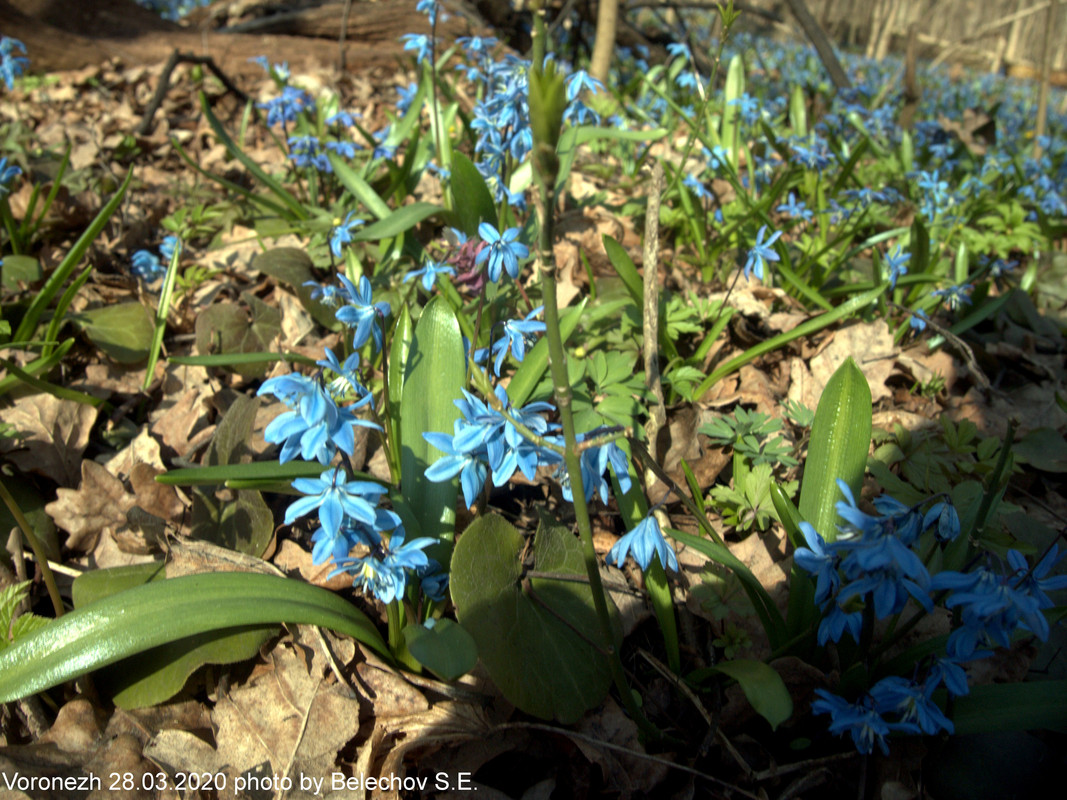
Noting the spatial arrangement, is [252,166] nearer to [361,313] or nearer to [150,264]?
[150,264]

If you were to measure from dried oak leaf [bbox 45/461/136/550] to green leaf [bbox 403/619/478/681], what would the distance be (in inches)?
49.4

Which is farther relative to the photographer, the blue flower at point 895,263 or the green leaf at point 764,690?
the blue flower at point 895,263

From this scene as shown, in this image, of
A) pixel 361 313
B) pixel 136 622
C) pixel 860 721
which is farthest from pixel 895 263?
pixel 136 622

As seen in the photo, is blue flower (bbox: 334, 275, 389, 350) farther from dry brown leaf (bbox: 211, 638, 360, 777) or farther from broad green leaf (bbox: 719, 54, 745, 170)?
broad green leaf (bbox: 719, 54, 745, 170)

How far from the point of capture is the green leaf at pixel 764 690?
1.17 m

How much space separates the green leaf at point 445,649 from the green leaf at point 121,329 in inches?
75.2

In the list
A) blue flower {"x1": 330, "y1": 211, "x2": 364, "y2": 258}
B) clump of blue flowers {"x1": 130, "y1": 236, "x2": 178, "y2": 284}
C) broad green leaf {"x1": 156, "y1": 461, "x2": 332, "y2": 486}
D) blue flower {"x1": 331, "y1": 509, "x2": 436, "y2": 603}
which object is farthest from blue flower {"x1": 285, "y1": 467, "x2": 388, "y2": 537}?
clump of blue flowers {"x1": 130, "y1": 236, "x2": 178, "y2": 284}

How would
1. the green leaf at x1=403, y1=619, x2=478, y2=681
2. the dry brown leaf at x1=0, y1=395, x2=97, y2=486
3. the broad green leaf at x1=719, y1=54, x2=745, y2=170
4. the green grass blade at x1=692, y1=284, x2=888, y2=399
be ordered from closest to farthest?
the green leaf at x1=403, y1=619, x2=478, y2=681
the dry brown leaf at x1=0, y1=395, x2=97, y2=486
the green grass blade at x1=692, y1=284, x2=888, y2=399
the broad green leaf at x1=719, y1=54, x2=745, y2=170

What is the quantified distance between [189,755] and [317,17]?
259 inches

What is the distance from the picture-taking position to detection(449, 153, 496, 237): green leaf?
7.64ft

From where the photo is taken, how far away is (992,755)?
141 cm

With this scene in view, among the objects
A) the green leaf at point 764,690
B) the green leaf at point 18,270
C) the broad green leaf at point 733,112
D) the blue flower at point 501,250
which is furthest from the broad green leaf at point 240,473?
the broad green leaf at point 733,112

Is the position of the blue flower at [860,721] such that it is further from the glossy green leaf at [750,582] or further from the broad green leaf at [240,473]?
the broad green leaf at [240,473]

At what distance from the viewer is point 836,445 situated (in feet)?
5.16
